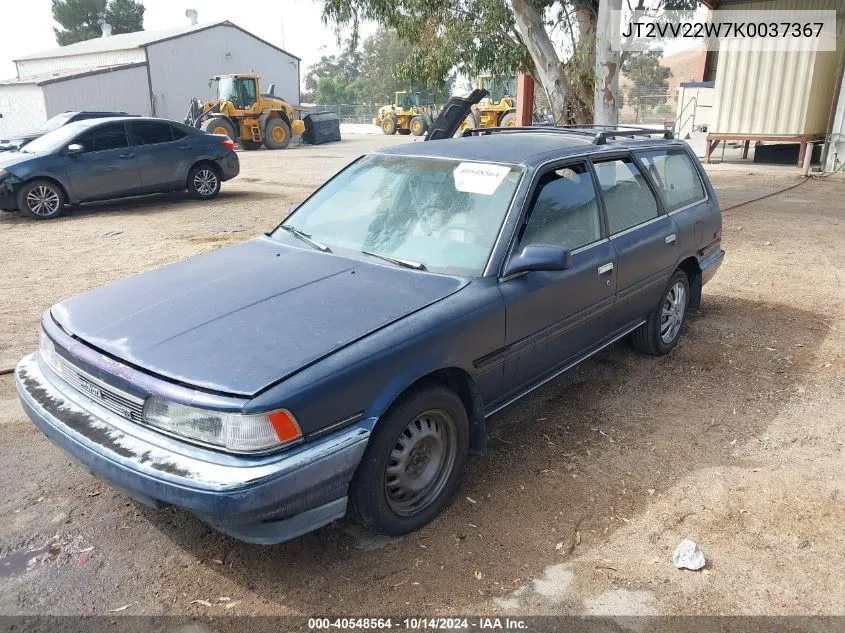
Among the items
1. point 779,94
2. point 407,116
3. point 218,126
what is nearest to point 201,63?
point 407,116

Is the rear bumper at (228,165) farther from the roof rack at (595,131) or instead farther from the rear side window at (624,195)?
the rear side window at (624,195)

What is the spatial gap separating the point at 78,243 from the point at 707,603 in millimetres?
8784

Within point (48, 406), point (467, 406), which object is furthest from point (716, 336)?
point (48, 406)

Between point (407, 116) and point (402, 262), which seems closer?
point (402, 262)

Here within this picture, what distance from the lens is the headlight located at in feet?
7.68

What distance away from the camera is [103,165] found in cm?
1079

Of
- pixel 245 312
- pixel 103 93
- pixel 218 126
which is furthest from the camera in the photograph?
pixel 103 93

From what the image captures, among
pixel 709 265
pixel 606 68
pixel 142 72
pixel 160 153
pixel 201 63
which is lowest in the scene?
pixel 709 265

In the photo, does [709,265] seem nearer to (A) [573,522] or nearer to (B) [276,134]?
(A) [573,522]

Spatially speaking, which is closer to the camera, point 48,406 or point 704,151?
point 48,406

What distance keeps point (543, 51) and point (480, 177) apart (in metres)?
9.72

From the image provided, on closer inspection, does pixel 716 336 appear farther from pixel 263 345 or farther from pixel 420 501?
pixel 263 345

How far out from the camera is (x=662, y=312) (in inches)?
190

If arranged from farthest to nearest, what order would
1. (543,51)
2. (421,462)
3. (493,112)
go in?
(493,112)
(543,51)
(421,462)
